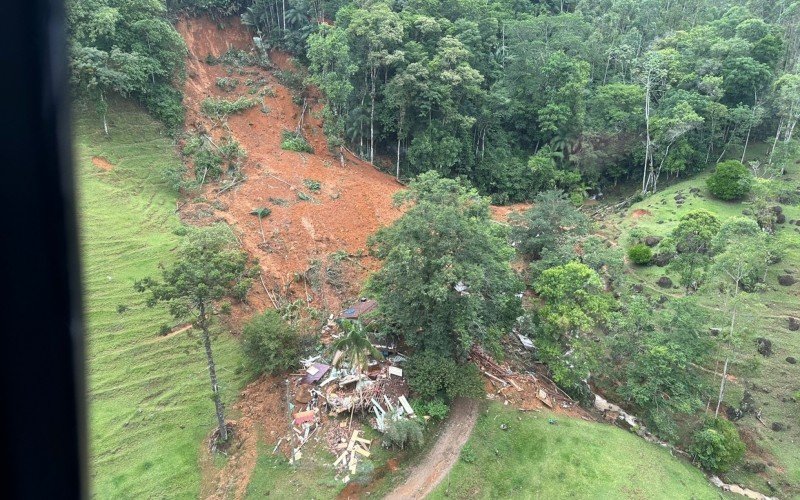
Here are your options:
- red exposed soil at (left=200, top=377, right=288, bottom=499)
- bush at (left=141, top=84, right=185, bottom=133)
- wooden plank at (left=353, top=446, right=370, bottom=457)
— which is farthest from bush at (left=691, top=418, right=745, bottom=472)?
bush at (left=141, top=84, right=185, bottom=133)

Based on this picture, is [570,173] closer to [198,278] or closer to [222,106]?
[222,106]

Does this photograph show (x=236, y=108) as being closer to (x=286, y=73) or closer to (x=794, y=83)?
(x=286, y=73)

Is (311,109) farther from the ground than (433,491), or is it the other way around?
(311,109)

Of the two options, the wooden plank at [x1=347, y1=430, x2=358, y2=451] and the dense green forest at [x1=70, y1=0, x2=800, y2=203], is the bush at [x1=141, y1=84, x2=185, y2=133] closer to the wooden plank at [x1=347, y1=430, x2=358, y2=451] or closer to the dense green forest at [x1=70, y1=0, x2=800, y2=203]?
the dense green forest at [x1=70, y1=0, x2=800, y2=203]

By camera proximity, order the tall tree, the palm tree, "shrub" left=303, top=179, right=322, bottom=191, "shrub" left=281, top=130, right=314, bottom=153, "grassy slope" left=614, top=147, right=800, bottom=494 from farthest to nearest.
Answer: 1. "shrub" left=281, top=130, right=314, bottom=153
2. "shrub" left=303, top=179, right=322, bottom=191
3. "grassy slope" left=614, top=147, right=800, bottom=494
4. the palm tree
5. the tall tree

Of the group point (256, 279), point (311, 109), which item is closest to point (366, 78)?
point (311, 109)

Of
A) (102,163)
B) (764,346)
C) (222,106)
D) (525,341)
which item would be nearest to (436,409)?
(525,341)

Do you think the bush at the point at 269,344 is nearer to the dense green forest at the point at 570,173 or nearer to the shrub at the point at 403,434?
the dense green forest at the point at 570,173
